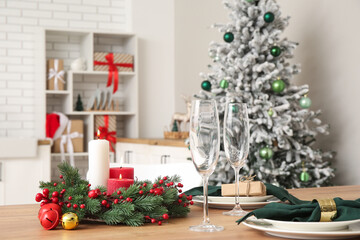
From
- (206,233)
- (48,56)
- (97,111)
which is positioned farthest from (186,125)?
(206,233)

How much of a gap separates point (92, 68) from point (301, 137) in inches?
104

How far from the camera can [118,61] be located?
523 centimetres

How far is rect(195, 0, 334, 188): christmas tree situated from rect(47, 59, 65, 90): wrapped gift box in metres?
2.32

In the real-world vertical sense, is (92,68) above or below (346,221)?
above

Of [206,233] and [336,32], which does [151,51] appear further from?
[206,233]

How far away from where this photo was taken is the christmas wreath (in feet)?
3.57

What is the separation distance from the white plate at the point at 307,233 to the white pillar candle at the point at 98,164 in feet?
1.23

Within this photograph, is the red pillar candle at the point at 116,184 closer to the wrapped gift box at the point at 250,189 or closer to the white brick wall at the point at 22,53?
the wrapped gift box at the point at 250,189

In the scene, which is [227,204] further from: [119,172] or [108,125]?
[108,125]

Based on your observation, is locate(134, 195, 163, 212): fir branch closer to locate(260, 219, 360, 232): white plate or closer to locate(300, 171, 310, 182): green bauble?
locate(260, 219, 360, 232): white plate

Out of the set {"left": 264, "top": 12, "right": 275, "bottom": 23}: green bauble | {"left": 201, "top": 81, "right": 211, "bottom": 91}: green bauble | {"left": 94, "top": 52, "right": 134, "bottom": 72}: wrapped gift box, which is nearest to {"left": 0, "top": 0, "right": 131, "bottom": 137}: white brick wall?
{"left": 94, "top": 52, "right": 134, "bottom": 72}: wrapped gift box

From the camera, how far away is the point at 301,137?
3.12m

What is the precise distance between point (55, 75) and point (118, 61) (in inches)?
25.3

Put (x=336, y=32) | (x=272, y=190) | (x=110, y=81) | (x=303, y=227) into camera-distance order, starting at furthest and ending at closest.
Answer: (x=110, y=81) → (x=336, y=32) → (x=272, y=190) → (x=303, y=227)
